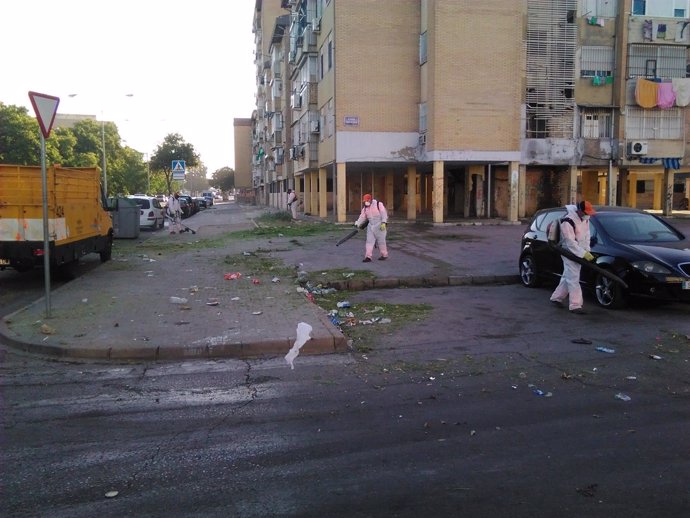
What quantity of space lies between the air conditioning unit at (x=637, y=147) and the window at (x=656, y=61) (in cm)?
341

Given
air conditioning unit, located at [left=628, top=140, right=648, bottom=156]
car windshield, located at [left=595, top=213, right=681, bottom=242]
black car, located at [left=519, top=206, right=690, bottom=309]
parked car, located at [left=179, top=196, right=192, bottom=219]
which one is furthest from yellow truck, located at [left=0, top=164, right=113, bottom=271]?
parked car, located at [left=179, top=196, right=192, bottom=219]

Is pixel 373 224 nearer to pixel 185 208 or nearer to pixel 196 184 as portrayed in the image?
pixel 185 208

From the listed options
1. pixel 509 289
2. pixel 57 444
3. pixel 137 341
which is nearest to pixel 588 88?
pixel 509 289

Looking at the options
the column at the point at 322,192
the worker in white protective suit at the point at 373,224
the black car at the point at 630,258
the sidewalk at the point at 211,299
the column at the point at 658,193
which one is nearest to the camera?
the sidewalk at the point at 211,299

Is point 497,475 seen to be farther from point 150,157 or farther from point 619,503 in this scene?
point 150,157

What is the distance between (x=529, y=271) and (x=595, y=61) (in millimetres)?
22697

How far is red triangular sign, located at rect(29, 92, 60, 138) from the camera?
8.26 m

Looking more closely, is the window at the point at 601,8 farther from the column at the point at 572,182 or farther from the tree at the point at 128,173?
the tree at the point at 128,173

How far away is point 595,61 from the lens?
99.1 ft

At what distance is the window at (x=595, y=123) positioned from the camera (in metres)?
30.5

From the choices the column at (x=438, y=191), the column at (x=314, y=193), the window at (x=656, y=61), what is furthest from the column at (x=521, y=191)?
the column at (x=314, y=193)

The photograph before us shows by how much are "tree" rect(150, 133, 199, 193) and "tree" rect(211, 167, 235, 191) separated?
66.6 metres

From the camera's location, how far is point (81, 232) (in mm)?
13844

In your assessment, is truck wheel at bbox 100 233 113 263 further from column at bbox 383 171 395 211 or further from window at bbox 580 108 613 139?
window at bbox 580 108 613 139
